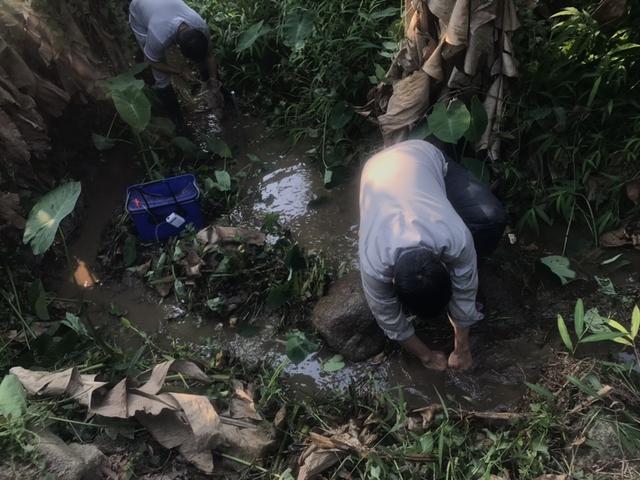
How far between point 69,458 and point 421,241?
5.43 feet

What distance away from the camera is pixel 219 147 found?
400 centimetres

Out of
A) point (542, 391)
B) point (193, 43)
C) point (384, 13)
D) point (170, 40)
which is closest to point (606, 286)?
point (542, 391)

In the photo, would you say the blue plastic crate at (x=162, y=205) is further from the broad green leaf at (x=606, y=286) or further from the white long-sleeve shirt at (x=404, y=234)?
the broad green leaf at (x=606, y=286)

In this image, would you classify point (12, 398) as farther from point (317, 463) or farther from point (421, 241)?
point (421, 241)

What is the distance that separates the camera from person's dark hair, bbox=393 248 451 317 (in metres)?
1.91

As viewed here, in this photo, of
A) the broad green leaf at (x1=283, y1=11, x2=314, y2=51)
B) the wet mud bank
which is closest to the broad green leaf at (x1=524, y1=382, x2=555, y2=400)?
the wet mud bank

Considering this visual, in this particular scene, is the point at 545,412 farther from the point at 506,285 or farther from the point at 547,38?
the point at 547,38

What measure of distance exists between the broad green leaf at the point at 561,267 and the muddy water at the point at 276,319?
11.9 inches

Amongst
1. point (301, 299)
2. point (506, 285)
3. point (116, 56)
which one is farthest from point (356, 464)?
point (116, 56)

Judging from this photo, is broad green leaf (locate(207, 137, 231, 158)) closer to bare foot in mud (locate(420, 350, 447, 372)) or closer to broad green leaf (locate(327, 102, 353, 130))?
broad green leaf (locate(327, 102, 353, 130))

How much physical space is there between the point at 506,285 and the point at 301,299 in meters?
1.12

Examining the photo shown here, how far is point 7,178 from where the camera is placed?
135 inches

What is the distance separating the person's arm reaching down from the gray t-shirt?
2651 mm

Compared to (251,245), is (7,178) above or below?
above
